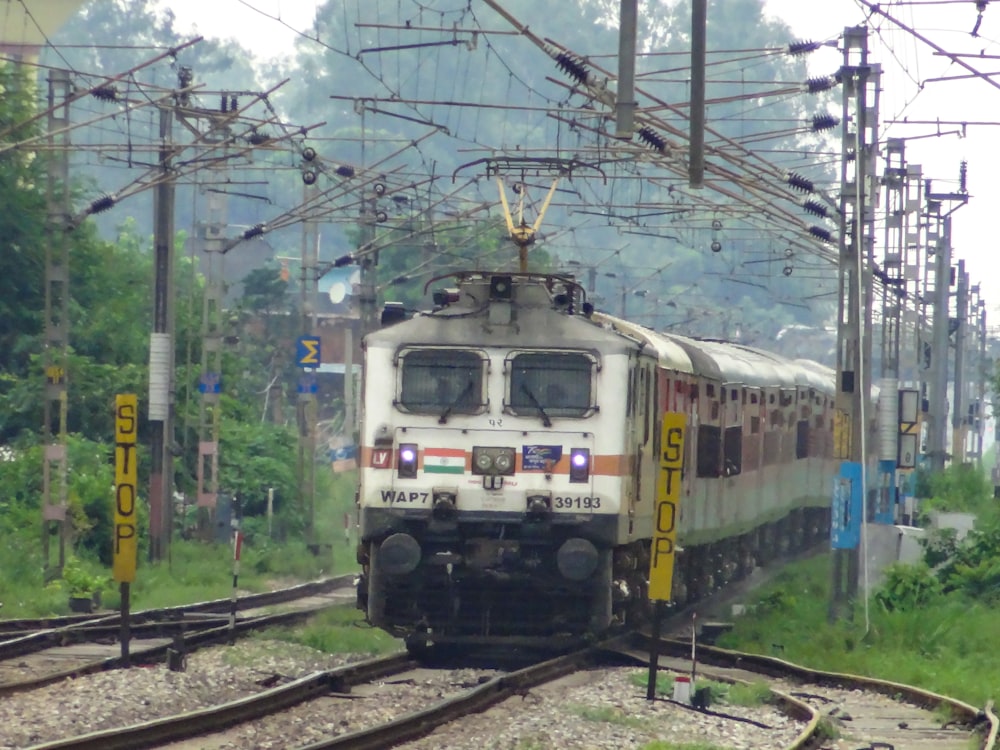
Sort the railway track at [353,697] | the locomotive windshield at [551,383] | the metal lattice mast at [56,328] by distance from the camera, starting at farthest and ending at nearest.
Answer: the metal lattice mast at [56,328] < the locomotive windshield at [551,383] < the railway track at [353,697]

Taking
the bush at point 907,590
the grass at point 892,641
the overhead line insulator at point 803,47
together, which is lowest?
the grass at point 892,641

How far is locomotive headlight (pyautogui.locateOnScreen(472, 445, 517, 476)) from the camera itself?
1636 cm

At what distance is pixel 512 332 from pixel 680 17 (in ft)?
369

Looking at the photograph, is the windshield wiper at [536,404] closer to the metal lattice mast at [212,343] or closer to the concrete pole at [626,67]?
the concrete pole at [626,67]

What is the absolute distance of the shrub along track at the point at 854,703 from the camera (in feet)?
45.6

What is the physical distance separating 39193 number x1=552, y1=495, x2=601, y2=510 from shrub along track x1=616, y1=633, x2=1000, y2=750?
6.91ft

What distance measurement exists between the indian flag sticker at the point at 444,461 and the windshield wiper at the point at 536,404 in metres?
Result: 0.75

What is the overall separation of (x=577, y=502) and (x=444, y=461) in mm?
1218

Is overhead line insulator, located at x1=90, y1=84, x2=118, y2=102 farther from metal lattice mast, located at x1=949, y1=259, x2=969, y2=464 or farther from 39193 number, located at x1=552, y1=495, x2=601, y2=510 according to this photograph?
metal lattice mast, located at x1=949, y1=259, x2=969, y2=464

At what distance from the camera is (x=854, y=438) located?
864 inches

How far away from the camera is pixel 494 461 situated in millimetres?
16391

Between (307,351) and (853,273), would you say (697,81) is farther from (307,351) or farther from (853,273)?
(307,351)

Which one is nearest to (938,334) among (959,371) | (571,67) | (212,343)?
(959,371)

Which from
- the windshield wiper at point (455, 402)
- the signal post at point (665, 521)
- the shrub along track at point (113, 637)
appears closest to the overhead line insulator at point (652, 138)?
the windshield wiper at point (455, 402)
